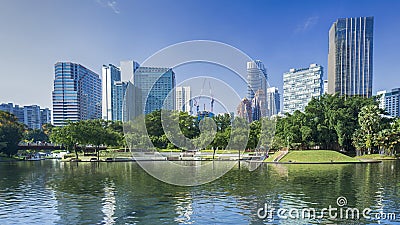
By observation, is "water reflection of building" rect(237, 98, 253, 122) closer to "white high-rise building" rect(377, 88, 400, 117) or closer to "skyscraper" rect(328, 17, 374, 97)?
"white high-rise building" rect(377, 88, 400, 117)

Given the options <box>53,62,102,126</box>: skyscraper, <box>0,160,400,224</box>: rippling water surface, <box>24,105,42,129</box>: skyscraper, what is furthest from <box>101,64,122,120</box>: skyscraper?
<box>24,105,42,129</box>: skyscraper

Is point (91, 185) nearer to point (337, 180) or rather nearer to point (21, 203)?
point (21, 203)

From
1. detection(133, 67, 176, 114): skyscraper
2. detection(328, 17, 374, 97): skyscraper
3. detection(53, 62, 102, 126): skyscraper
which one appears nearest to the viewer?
detection(133, 67, 176, 114): skyscraper

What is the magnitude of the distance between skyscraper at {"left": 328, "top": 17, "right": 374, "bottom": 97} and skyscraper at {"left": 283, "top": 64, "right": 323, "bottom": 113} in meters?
12.7

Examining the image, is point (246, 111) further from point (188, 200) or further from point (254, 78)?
point (188, 200)

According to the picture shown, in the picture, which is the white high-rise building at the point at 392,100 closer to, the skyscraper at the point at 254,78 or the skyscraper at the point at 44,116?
the skyscraper at the point at 254,78

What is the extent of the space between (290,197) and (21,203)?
575 inches

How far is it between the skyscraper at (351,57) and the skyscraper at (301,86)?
12.7 m

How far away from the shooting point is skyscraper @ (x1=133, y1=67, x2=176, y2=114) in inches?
407

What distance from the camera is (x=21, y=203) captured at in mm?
15430

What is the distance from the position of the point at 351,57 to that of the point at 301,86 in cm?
3023

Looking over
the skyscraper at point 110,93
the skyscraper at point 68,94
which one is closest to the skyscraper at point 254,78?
the skyscraper at point 110,93

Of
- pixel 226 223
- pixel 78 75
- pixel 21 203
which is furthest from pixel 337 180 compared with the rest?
pixel 78 75

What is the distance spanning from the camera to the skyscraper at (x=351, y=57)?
14388 cm
